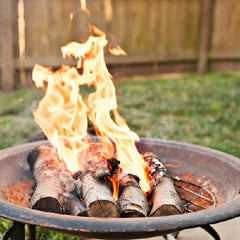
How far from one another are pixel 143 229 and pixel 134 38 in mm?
6285

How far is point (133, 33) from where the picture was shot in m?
7.20

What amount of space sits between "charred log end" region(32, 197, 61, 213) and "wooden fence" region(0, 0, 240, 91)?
4.65 m

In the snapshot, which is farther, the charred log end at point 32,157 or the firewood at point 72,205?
the charred log end at point 32,157

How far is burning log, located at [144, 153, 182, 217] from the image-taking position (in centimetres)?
161

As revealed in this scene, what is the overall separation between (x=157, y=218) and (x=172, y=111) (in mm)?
4073

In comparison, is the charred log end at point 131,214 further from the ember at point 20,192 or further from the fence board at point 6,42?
the fence board at point 6,42

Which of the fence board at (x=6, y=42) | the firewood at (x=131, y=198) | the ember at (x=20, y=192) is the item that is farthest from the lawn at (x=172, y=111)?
the firewood at (x=131, y=198)

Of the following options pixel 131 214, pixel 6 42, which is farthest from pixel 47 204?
pixel 6 42

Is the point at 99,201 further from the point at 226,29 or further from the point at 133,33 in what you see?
the point at 226,29

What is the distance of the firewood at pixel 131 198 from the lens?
1588 mm

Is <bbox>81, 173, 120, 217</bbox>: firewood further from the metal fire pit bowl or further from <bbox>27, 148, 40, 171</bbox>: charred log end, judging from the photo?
<bbox>27, 148, 40, 171</bbox>: charred log end

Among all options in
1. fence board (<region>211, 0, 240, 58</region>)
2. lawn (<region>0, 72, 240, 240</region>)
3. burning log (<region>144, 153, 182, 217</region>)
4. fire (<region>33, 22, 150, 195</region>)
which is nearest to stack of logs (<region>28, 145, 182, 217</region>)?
burning log (<region>144, 153, 182, 217</region>)

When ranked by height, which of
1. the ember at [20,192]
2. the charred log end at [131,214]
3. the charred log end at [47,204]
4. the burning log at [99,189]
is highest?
the burning log at [99,189]

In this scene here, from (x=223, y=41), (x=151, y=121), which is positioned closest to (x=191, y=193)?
(x=151, y=121)
